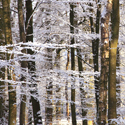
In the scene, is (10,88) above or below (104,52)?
below

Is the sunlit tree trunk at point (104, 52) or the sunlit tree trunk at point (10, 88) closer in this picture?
the sunlit tree trunk at point (10, 88)

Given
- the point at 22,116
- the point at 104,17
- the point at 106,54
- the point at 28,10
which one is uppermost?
the point at 28,10

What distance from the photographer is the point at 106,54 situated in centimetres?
811

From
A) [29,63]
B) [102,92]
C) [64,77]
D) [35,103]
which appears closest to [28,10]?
[29,63]

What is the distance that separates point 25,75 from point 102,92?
2679 mm

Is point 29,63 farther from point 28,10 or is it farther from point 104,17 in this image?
point 104,17

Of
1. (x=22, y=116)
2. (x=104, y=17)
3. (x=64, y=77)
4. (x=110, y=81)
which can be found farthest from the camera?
(x=64, y=77)

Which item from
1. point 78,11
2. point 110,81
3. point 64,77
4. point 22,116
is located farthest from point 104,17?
point 78,11

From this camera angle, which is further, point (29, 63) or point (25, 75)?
point (29, 63)

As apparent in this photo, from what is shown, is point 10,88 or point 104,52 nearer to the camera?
point 10,88

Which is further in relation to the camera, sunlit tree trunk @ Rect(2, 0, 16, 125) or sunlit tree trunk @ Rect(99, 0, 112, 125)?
sunlit tree trunk @ Rect(99, 0, 112, 125)

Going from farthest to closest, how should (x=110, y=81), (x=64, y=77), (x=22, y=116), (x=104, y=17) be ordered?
(x=64, y=77) < (x=22, y=116) < (x=104, y=17) < (x=110, y=81)

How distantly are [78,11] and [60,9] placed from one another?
1354 millimetres

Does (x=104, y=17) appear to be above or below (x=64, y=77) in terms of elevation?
above
